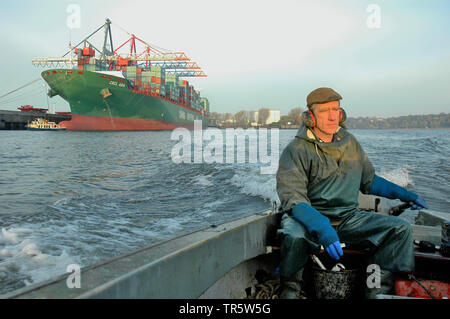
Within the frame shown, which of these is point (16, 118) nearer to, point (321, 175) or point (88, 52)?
point (88, 52)

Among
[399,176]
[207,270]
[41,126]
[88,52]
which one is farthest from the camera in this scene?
[41,126]

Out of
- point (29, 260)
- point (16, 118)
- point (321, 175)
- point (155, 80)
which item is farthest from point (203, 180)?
point (16, 118)

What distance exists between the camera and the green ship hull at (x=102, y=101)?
40969 millimetres

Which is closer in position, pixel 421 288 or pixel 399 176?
pixel 421 288

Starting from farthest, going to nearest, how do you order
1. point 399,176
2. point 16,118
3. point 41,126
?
point 16,118
point 41,126
point 399,176

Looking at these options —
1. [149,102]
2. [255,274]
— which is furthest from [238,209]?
[149,102]

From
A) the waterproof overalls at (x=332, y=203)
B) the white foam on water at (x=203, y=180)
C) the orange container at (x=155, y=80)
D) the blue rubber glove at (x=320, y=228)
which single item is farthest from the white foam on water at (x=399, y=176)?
the orange container at (x=155, y=80)

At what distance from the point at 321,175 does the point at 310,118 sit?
1.60 feet

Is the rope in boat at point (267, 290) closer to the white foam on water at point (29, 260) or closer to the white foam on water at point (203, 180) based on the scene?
the white foam on water at point (29, 260)

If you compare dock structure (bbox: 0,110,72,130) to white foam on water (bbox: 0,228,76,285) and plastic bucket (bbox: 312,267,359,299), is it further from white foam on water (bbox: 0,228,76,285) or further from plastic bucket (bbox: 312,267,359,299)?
plastic bucket (bbox: 312,267,359,299)

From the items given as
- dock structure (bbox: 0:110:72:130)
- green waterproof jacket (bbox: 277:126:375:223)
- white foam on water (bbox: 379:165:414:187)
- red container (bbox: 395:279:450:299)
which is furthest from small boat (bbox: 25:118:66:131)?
red container (bbox: 395:279:450:299)

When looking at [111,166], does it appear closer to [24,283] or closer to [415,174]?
[24,283]

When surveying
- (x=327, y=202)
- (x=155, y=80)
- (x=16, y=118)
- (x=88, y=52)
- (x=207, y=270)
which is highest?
(x=88, y=52)

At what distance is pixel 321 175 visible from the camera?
2.56m
